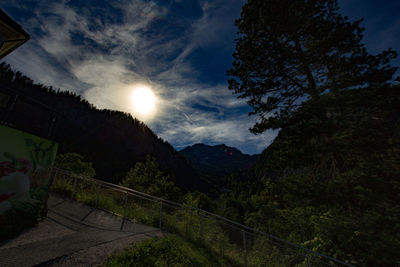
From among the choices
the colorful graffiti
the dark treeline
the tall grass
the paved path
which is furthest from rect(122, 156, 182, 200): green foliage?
the dark treeline

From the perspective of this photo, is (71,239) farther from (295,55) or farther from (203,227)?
(295,55)

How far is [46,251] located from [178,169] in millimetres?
161872

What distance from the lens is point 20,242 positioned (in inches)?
204

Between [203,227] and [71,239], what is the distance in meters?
5.02

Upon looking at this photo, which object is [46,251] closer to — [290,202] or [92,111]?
[290,202]

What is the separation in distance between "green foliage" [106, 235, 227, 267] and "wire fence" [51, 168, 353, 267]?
925mm

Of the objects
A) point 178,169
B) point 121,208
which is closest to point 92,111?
point 178,169

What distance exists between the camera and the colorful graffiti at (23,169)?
20.6 ft

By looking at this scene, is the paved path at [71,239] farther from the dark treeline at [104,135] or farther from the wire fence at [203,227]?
the dark treeline at [104,135]

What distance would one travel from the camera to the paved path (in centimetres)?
427

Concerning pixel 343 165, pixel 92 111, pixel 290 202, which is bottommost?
pixel 290 202

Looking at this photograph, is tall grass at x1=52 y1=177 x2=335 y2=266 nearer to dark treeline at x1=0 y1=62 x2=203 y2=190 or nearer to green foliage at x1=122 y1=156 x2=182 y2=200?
green foliage at x1=122 y1=156 x2=182 y2=200

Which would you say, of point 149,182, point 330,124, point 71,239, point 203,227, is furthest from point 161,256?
point 149,182

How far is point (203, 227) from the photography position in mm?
8227
